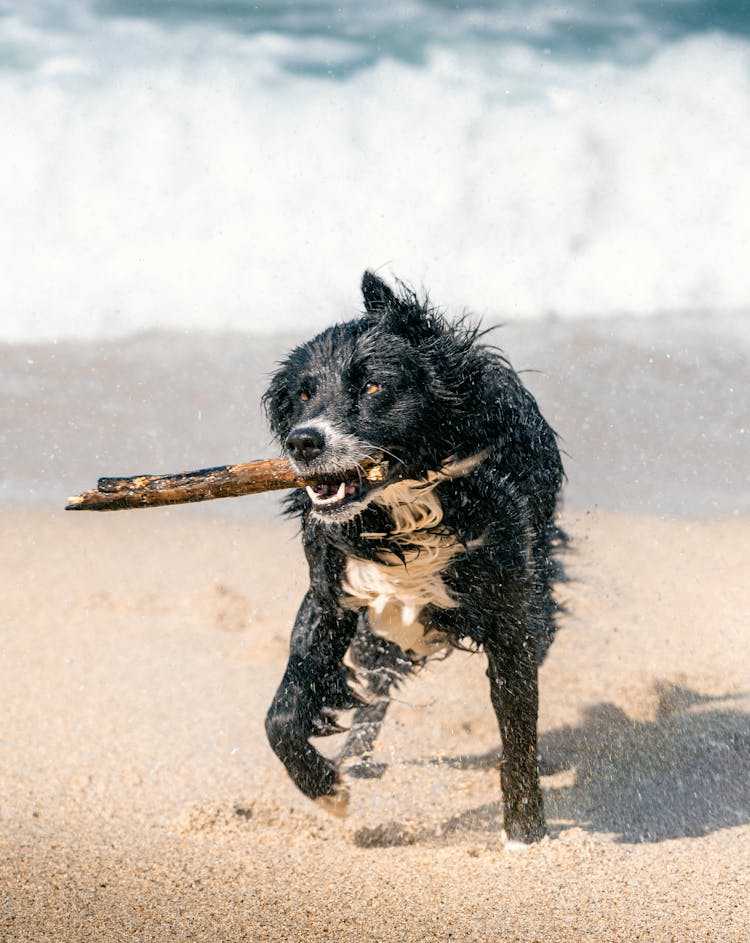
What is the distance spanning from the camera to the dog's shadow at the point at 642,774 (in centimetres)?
486

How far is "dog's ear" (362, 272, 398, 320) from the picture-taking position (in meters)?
4.47

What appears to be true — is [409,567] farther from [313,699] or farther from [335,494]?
[313,699]

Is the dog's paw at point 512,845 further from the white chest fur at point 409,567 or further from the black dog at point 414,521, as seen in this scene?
the white chest fur at point 409,567

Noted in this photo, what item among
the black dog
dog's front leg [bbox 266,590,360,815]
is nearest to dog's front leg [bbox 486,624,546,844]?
the black dog

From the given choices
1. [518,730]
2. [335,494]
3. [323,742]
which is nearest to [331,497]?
[335,494]

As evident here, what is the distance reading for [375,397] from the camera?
4.25m

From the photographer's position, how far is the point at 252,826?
4879 millimetres

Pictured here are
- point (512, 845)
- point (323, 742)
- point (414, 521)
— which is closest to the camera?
point (414, 521)

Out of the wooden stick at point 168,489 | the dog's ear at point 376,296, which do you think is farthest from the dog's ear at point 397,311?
the wooden stick at point 168,489

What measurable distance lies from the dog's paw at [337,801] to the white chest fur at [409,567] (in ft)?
2.36

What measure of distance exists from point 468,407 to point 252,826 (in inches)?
82.1

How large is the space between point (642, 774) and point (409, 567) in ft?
6.44

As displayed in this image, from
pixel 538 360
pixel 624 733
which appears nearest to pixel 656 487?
pixel 538 360

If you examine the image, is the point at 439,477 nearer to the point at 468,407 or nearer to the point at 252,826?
the point at 468,407
